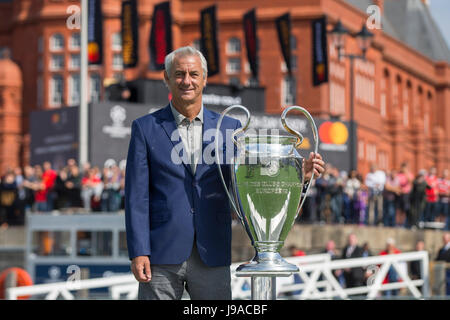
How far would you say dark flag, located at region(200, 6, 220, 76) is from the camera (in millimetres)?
43938

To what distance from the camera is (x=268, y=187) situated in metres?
4.70

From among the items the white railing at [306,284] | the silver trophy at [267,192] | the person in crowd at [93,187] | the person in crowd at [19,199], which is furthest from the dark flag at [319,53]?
the silver trophy at [267,192]

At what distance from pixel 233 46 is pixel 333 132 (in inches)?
1065

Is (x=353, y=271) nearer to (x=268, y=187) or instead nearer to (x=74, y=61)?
(x=268, y=187)

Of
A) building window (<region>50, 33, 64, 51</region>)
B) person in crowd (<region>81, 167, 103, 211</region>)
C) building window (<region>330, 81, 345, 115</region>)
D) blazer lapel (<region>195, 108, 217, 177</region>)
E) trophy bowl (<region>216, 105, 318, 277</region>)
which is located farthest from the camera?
building window (<region>50, 33, 64, 51</region>)

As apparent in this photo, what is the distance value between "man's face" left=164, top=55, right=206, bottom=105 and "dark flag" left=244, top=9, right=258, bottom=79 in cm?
3984

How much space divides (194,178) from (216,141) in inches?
12.0

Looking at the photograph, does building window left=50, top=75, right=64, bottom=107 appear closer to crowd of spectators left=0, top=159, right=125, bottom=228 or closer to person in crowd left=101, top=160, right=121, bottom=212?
crowd of spectators left=0, top=159, right=125, bottom=228

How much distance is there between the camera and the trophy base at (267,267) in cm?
477

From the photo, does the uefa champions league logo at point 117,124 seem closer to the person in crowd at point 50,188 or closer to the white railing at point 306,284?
the person in crowd at point 50,188

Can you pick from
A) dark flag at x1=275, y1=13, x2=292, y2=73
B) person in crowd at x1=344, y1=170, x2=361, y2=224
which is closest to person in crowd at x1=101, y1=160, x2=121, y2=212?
person in crowd at x1=344, y1=170, x2=361, y2=224

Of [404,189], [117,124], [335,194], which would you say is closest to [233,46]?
[117,124]

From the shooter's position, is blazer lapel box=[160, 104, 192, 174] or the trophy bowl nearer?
the trophy bowl
